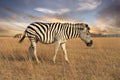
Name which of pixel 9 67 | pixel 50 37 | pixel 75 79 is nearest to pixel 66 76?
pixel 75 79

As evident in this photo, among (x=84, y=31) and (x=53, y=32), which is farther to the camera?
(x=84, y=31)

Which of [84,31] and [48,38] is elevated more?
[84,31]

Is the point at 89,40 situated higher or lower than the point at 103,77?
higher

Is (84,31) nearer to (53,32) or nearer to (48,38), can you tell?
Answer: (53,32)

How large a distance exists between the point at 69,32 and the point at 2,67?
11.8 feet

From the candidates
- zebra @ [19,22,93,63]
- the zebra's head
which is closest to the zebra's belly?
zebra @ [19,22,93,63]

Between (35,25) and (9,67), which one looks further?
(35,25)

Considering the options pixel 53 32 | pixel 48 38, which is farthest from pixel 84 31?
pixel 48 38

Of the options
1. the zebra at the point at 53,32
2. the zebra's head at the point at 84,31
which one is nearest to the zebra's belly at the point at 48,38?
the zebra at the point at 53,32

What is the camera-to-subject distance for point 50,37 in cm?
930

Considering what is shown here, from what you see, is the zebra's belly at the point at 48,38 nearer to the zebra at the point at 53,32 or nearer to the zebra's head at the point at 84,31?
the zebra at the point at 53,32

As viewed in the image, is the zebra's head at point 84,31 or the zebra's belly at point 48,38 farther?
the zebra's head at point 84,31

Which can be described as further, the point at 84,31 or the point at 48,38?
the point at 84,31

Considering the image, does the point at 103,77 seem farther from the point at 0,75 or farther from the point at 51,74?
the point at 0,75
